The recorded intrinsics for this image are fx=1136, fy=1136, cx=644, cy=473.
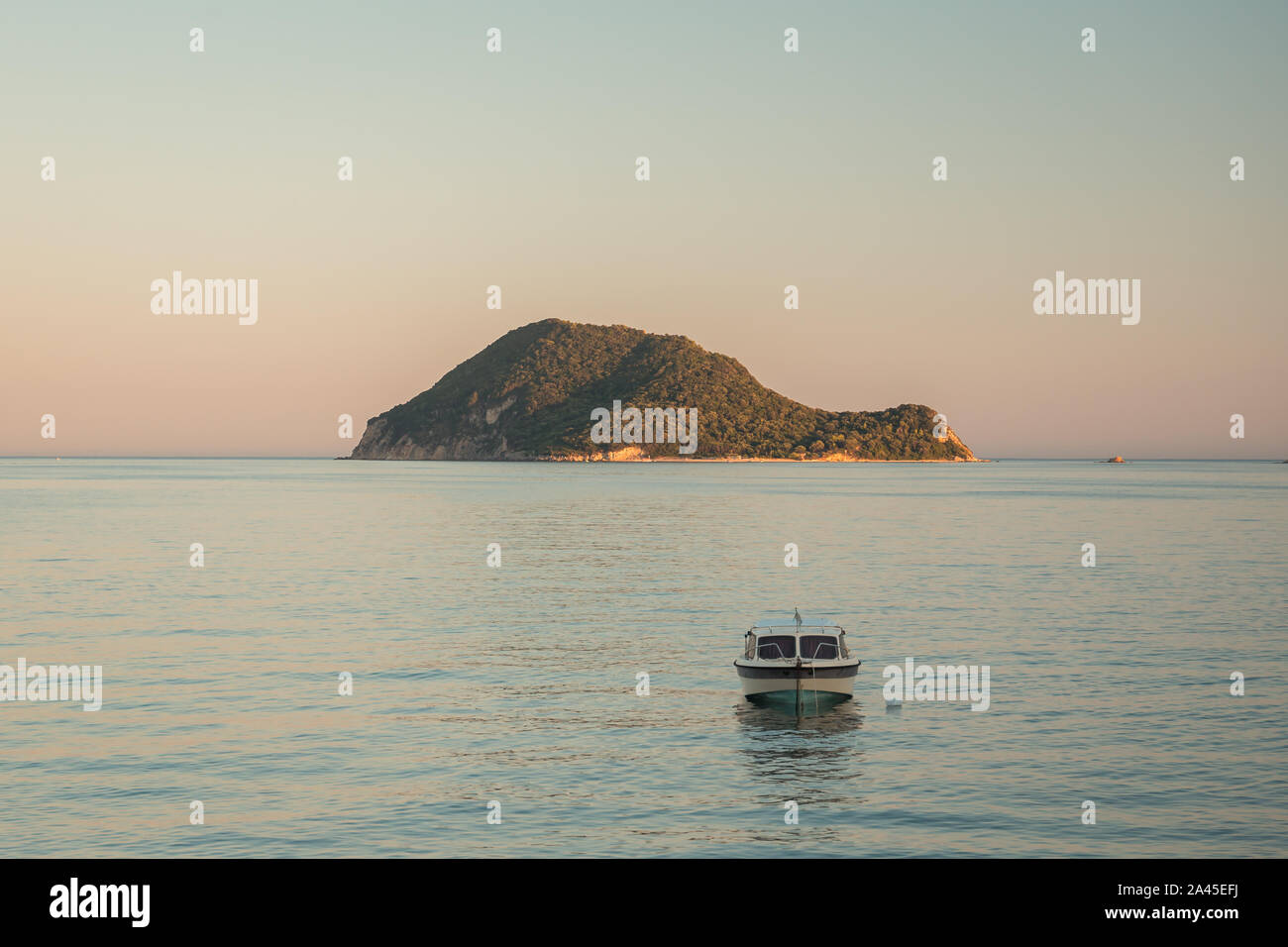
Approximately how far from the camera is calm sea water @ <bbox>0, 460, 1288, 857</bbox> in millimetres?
25859

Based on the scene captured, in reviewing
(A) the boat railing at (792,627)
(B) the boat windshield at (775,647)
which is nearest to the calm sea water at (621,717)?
(B) the boat windshield at (775,647)

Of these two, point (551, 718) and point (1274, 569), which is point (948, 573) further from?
point (551, 718)

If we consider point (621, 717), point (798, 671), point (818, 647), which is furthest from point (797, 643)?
point (621, 717)

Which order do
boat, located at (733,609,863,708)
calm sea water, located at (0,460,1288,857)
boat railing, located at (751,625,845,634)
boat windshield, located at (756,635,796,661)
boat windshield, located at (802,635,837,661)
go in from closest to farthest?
calm sea water, located at (0,460,1288,857)
boat, located at (733,609,863,708)
boat windshield, located at (756,635,796,661)
boat windshield, located at (802,635,837,661)
boat railing, located at (751,625,845,634)

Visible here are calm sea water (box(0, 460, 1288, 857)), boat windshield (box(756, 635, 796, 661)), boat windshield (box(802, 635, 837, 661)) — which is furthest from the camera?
boat windshield (box(802, 635, 837, 661))

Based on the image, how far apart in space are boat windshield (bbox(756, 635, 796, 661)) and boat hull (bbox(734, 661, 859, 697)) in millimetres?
1089

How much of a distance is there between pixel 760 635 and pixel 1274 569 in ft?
211

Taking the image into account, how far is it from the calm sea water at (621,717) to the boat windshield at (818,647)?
7.05ft

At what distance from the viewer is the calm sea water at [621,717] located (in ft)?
84.8

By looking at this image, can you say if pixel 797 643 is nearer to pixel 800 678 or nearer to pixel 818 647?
pixel 818 647

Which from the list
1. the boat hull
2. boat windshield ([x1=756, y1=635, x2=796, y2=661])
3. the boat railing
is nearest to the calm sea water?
the boat hull

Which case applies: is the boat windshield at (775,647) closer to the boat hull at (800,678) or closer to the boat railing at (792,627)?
the boat railing at (792,627)

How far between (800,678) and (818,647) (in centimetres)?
250

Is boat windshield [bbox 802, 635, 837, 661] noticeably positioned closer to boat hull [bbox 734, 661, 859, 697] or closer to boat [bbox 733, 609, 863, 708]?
boat [bbox 733, 609, 863, 708]
